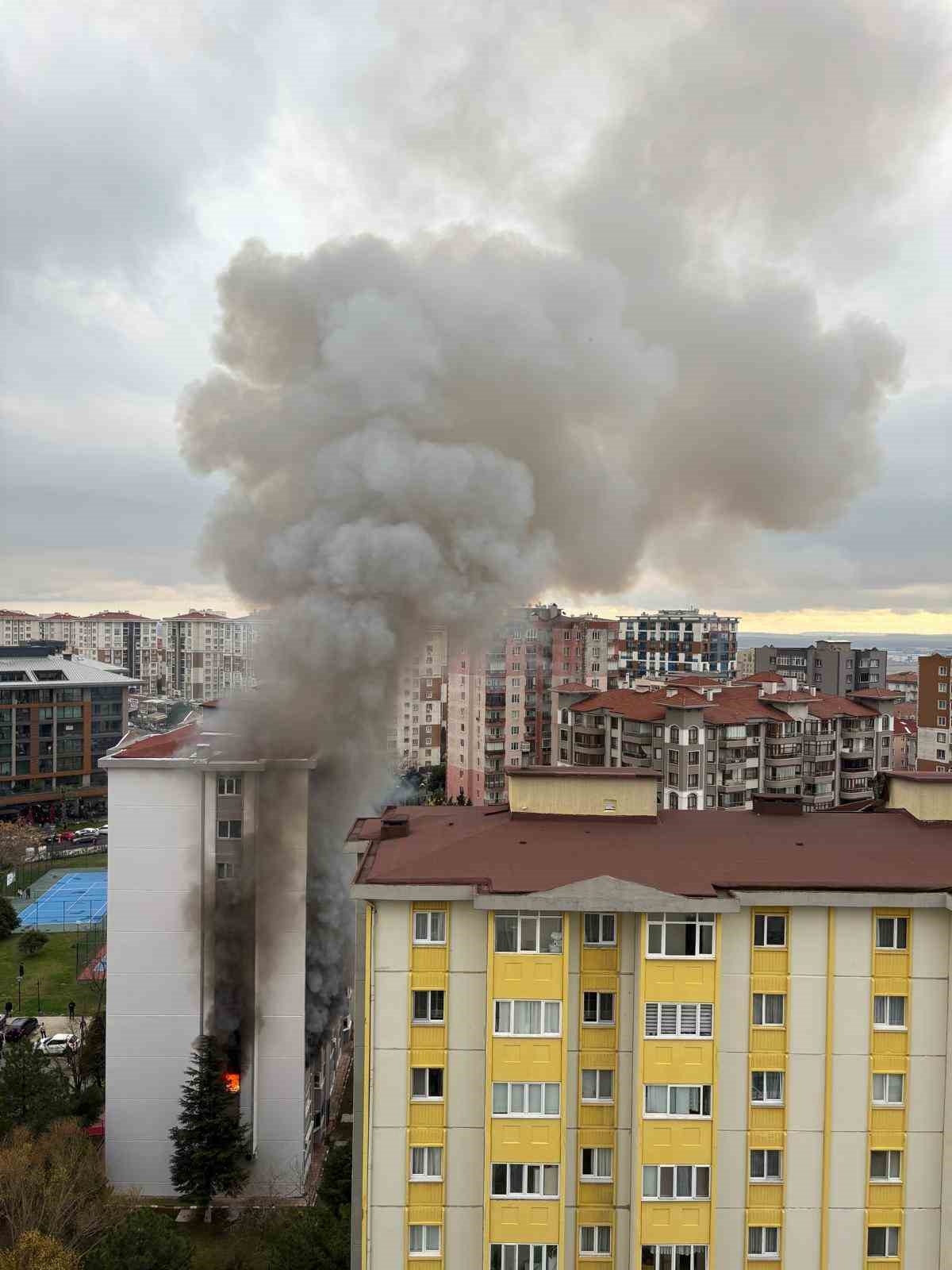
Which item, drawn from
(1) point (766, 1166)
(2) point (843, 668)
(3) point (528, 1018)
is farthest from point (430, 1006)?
(2) point (843, 668)

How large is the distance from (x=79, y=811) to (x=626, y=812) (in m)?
42.0

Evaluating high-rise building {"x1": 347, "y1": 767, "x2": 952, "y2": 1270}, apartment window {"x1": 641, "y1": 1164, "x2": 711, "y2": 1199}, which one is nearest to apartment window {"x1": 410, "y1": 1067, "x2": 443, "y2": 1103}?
high-rise building {"x1": 347, "y1": 767, "x2": 952, "y2": 1270}

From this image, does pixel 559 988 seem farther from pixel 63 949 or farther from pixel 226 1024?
pixel 63 949

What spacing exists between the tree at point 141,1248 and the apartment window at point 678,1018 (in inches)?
251

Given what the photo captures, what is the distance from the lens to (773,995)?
827 cm

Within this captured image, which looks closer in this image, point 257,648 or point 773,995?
point 773,995

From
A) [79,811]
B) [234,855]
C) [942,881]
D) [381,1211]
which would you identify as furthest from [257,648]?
[79,811]

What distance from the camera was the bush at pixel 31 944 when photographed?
26.7 meters

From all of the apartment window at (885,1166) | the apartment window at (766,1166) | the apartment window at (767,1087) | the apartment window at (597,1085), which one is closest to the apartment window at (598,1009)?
the apartment window at (597,1085)

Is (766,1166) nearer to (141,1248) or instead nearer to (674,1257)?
→ (674,1257)

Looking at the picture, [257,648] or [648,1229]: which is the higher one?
[257,648]

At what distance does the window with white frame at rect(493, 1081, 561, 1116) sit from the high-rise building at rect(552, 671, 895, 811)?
65.8 ft

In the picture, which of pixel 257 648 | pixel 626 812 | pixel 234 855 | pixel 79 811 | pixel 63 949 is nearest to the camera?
pixel 626 812

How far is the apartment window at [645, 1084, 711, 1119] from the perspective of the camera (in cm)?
790
